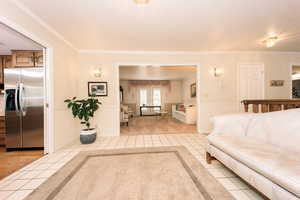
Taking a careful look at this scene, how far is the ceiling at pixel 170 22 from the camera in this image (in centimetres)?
196

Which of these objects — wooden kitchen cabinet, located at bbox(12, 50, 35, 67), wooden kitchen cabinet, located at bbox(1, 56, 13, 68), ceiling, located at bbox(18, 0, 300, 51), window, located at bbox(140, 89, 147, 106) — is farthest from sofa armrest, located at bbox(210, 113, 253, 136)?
window, located at bbox(140, 89, 147, 106)

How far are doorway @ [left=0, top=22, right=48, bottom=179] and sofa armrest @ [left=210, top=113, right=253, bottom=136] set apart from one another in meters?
3.22

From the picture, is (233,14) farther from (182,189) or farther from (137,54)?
(182,189)

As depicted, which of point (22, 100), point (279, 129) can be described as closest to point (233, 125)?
point (279, 129)

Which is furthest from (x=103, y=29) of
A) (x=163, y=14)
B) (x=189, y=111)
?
(x=189, y=111)

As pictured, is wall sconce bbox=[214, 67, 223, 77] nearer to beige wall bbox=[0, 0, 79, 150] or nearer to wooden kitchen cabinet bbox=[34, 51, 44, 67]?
beige wall bbox=[0, 0, 79, 150]

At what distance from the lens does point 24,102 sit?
2758 mm

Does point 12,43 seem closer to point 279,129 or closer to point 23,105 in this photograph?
point 23,105

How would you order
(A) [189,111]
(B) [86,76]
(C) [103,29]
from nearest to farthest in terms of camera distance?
(C) [103,29] < (B) [86,76] < (A) [189,111]

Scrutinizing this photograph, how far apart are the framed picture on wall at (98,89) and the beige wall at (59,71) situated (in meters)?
0.38

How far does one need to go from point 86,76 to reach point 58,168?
2.51m

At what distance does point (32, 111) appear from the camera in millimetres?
2797

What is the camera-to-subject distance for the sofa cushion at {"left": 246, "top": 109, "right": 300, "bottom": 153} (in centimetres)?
153

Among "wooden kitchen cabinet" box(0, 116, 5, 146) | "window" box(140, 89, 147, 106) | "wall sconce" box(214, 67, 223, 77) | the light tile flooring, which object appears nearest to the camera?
the light tile flooring
